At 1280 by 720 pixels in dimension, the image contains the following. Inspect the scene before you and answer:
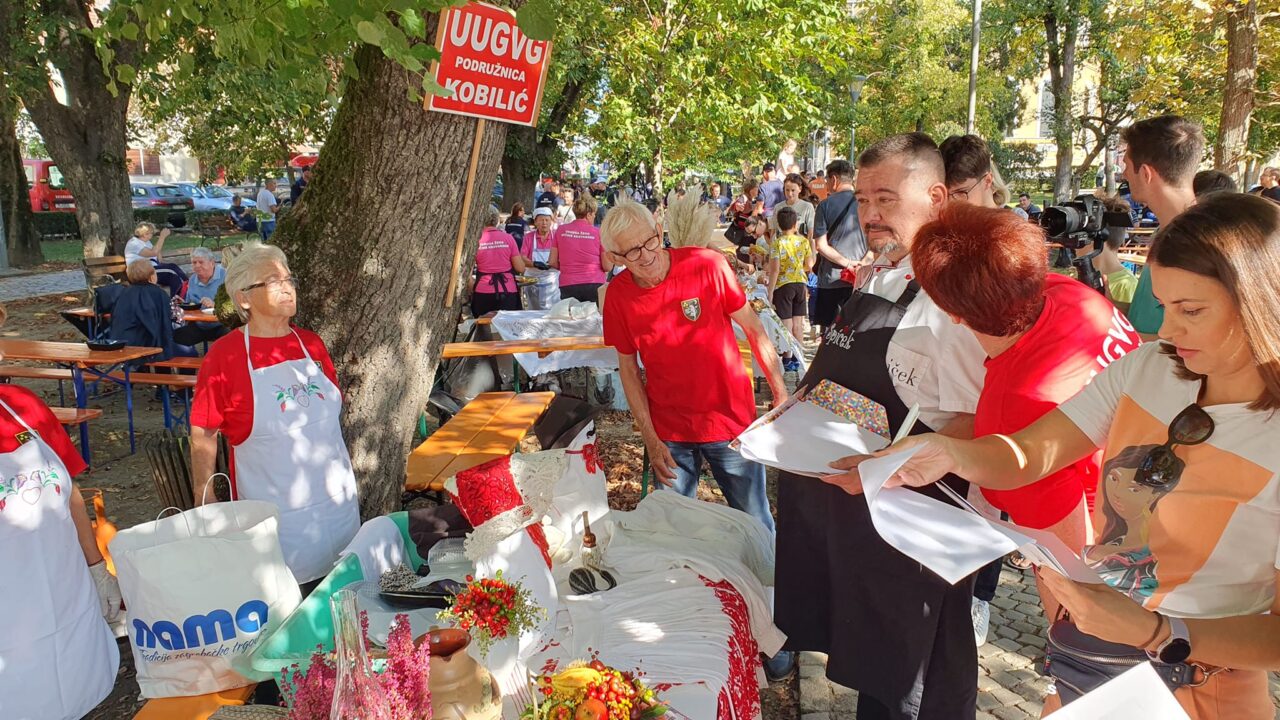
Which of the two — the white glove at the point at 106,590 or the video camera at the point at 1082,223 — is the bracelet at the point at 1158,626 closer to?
the video camera at the point at 1082,223

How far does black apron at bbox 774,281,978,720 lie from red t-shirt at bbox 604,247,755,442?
86cm

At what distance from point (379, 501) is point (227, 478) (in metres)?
0.83

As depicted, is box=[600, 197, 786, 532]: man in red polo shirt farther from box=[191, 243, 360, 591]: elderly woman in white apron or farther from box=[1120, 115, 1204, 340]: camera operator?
box=[1120, 115, 1204, 340]: camera operator

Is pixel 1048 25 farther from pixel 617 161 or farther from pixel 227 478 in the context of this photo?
pixel 227 478

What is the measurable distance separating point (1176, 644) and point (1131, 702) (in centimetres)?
48

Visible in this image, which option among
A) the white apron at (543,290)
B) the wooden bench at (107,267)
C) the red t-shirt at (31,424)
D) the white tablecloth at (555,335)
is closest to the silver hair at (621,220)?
the red t-shirt at (31,424)

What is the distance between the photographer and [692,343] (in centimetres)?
347

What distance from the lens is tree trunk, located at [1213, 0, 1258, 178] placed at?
27.7ft

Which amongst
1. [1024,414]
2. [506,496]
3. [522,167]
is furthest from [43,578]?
[522,167]

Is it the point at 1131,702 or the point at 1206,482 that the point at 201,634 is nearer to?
the point at 1131,702

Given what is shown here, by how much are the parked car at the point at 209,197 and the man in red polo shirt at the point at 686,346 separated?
104 ft

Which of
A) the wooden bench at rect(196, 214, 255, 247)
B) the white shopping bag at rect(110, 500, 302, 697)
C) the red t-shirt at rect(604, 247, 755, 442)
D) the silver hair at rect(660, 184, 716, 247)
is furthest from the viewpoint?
the wooden bench at rect(196, 214, 255, 247)

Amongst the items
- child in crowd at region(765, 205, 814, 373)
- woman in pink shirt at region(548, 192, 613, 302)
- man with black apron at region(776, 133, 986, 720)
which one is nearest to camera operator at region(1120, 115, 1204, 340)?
man with black apron at region(776, 133, 986, 720)

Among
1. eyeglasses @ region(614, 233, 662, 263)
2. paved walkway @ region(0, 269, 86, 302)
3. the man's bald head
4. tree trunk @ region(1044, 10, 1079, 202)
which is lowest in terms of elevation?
paved walkway @ region(0, 269, 86, 302)
